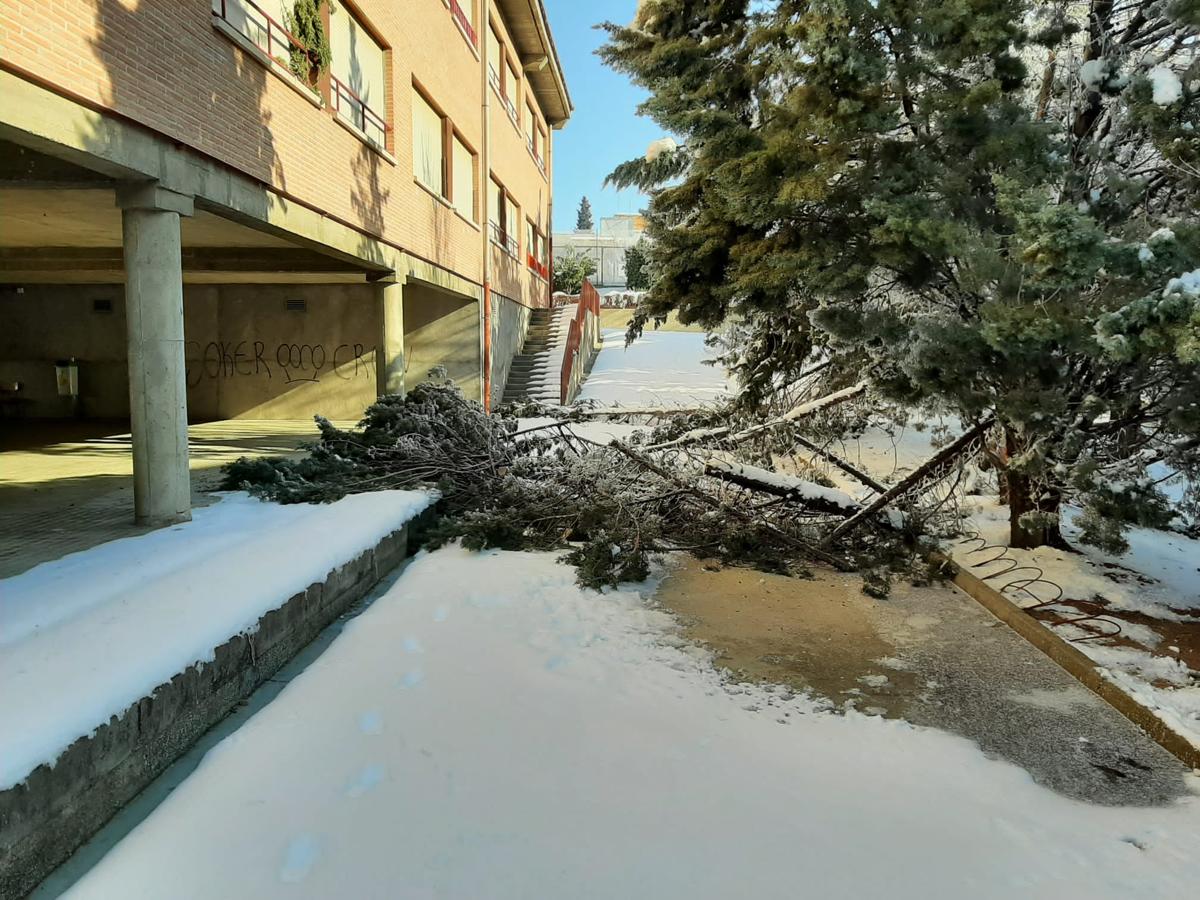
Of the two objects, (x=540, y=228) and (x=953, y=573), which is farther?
(x=540, y=228)

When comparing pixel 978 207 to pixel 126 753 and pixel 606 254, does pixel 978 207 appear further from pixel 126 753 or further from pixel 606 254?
pixel 606 254

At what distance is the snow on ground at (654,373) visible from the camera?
62.4ft

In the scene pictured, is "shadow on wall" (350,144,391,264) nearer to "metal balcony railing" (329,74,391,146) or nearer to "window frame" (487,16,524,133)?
"metal balcony railing" (329,74,391,146)

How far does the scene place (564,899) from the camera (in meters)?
2.47

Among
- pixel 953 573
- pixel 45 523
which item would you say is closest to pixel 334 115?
pixel 45 523

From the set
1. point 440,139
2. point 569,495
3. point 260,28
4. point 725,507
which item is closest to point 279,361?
point 440,139

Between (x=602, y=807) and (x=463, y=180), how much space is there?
1458cm

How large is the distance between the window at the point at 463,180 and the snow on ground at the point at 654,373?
4.67 metres

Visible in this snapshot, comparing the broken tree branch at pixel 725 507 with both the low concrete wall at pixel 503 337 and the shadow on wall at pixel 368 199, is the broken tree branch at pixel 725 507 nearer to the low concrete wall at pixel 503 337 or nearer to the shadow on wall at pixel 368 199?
the shadow on wall at pixel 368 199

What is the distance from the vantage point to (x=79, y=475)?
8391mm

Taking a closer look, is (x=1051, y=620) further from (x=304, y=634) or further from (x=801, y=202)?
(x=304, y=634)

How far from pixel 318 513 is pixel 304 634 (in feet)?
6.57

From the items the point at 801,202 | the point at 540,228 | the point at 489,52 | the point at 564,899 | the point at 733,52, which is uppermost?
the point at 489,52

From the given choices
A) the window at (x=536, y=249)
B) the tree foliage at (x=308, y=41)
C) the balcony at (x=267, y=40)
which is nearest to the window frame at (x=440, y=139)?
the tree foliage at (x=308, y=41)
